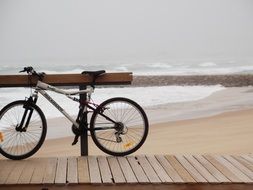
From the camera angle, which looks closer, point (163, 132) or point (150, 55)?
point (163, 132)

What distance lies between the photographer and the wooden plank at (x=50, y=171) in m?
3.38

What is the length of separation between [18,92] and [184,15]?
128ft

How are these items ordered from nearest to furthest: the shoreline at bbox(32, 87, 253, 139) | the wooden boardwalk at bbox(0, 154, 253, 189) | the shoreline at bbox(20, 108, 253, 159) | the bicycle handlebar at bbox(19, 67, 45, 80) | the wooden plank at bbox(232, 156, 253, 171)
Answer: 1. the wooden boardwalk at bbox(0, 154, 253, 189)
2. the wooden plank at bbox(232, 156, 253, 171)
3. the bicycle handlebar at bbox(19, 67, 45, 80)
4. the shoreline at bbox(20, 108, 253, 159)
5. the shoreline at bbox(32, 87, 253, 139)

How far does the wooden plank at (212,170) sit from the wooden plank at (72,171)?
107 cm

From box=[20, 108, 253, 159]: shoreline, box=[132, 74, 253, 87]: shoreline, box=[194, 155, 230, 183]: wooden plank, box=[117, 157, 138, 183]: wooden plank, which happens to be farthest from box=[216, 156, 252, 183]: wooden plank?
box=[132, 74, 253, 87]: shoreline

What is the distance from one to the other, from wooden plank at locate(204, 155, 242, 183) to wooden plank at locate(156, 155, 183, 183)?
0.38 m

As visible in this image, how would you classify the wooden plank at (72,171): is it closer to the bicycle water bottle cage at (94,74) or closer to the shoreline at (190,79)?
the bicycle water bottle cage at (94,74)

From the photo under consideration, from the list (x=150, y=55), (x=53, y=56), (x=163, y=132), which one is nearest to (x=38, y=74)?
(x=163, y=132)

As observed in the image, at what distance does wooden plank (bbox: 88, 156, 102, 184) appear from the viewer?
336cm

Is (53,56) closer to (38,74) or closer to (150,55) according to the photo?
(150,55)

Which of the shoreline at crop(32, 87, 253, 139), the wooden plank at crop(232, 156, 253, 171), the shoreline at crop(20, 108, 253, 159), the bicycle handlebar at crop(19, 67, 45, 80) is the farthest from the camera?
the shoreline at crop(32, 87, 253, 139)

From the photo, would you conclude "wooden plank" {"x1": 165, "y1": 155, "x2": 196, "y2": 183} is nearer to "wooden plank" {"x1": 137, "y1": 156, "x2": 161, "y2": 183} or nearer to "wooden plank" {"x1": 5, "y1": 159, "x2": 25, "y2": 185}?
"wooden plank" {"x1": 137, "y1": 156, "x2": 161, "y2": 183}

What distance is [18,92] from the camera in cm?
1454

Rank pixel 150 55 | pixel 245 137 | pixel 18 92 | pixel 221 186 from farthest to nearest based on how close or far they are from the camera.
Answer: pixel 150 55
pixel 18 92
pixel 245 137
pixel 221 186
